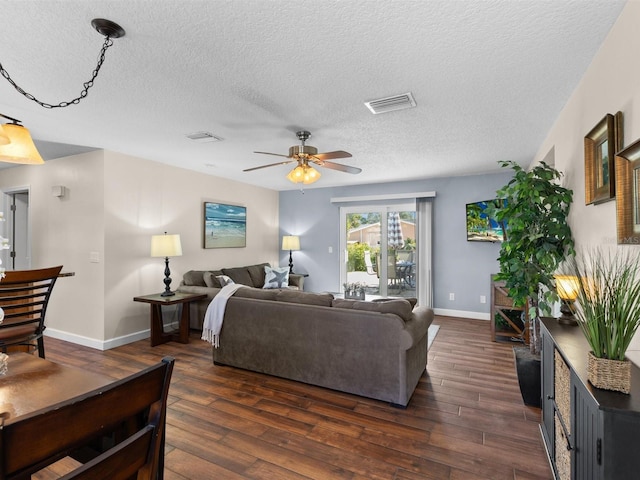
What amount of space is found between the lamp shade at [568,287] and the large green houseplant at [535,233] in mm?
259

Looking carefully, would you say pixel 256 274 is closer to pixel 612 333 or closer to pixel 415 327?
pixel 415 327

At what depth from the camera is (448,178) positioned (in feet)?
18.8

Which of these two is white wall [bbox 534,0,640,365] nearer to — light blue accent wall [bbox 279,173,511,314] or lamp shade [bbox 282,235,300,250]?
light blue accent wall [bbox 279,173,511,314]

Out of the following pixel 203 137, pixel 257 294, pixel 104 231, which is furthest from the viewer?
pixel 104 231

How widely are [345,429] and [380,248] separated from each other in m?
4.35

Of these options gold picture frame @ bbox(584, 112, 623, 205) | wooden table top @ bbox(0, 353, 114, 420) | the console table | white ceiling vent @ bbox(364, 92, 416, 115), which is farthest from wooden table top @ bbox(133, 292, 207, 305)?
gold picture frame @ bbox(584, 112, 623, 205)

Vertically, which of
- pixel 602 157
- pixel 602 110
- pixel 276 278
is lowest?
pixel 276 278

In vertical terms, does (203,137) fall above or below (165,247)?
above

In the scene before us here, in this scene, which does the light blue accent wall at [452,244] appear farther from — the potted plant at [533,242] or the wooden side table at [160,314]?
the wooden side table at [160,314]

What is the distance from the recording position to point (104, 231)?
4031 millimetres

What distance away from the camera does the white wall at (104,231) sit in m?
4.09

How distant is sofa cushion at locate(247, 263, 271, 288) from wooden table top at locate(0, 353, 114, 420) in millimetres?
4608

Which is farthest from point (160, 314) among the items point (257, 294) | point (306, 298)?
point (306, 298)

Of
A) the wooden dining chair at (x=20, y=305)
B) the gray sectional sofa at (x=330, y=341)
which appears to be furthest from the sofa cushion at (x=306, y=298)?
the wooden dining chair at (x=20, y=305)
